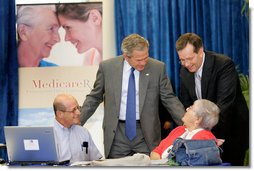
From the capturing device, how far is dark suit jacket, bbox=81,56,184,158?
10.9 ft

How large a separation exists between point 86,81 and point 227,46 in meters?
1.30

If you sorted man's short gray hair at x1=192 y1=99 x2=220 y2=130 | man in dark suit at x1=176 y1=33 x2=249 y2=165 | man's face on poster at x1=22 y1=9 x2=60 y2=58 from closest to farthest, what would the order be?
man's short gray hair at x1=192 y1=99 x2=220 y2=130
man in dark suit at x1=176 y1=33 x2=249 y2=165
man's face on poster at x1=22 y1=9 x2=60 y2=58

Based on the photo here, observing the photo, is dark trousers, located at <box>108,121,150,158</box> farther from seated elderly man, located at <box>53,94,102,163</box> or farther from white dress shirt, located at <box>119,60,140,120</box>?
seated elderly man, located at <box>53,94,102,163</box>

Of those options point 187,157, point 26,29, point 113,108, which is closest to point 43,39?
point 26,29

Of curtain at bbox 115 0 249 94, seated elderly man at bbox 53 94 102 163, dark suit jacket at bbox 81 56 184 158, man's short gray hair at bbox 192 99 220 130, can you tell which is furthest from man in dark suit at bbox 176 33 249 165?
curtain at bbox 115 0 249 94

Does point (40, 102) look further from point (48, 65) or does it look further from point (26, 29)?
point (26, 29)

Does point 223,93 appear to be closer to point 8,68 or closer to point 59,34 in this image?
point 59,34

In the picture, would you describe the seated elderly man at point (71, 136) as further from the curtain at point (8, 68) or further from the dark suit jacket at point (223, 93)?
the curtain at point (8, 68)

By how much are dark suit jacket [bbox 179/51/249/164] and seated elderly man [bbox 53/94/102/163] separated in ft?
2.66

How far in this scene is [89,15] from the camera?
4.48 metres

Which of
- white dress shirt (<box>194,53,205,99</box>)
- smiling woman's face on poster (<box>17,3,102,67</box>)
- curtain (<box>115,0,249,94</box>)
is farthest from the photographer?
smiling woman's face on poster (<box>17,3,102,67</box>)

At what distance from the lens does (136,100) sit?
3352mm

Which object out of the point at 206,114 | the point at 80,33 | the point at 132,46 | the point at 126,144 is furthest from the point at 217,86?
the point at 80,33

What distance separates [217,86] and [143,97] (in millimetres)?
504
